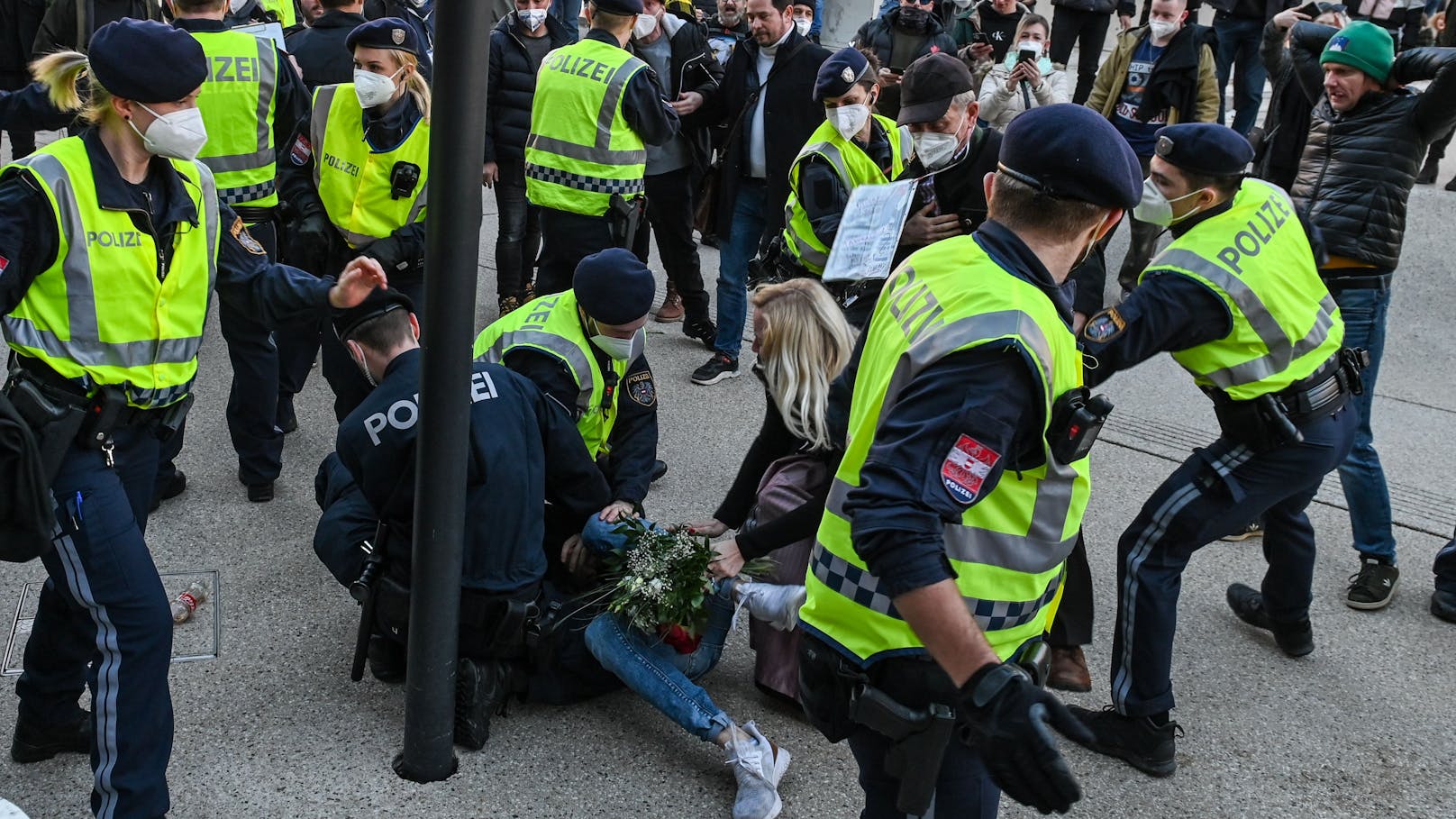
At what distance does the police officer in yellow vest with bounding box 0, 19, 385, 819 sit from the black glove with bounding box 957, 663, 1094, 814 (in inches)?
81.0

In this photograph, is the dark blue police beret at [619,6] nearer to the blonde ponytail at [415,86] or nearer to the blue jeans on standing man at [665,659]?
the blonde ponytail at [415,86]

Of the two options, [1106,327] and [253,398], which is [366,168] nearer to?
[253,398]

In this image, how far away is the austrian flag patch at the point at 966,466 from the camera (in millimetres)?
1912

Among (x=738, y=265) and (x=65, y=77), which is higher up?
(x=65, y=77)

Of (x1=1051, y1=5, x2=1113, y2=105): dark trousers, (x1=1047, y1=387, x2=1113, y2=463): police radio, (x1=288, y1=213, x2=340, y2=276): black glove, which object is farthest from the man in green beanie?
(x1=1051, y1=5, x2=1113, y2=105): dark trousers

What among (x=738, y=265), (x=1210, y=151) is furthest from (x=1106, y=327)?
(x=738, y=265)

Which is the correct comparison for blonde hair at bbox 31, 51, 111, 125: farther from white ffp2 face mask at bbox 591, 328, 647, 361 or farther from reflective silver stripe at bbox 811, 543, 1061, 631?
reflective silver stripe at bbox 811, 543, 1061, 631

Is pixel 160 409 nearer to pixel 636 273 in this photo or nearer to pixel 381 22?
pixel 636 273

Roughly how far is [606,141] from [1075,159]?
4182 millimetres

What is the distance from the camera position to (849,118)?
517cm

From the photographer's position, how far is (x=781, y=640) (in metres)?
3.82

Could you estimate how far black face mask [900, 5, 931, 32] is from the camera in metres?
8.27

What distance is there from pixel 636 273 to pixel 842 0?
8888mm

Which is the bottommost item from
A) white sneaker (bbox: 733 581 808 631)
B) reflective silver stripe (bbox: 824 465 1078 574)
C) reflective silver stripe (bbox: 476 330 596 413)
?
white sneaker (bbox: 733 581 808 631)
